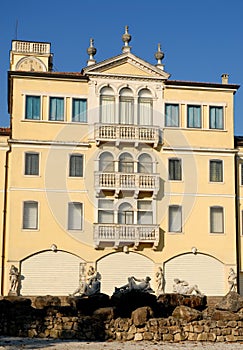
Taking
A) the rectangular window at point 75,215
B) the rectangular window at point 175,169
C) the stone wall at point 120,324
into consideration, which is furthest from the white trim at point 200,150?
the stone wall at point 120,324

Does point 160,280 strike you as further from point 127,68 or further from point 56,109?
point 127,68

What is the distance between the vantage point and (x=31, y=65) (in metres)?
49.8

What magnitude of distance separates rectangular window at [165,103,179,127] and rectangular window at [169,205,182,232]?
550cm

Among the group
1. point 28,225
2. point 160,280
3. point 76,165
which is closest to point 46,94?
point 76,165

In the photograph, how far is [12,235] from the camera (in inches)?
1663

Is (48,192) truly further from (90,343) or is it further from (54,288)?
(90,343)

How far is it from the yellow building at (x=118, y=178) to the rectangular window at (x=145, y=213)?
0.06m

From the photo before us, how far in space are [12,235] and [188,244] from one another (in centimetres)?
1114

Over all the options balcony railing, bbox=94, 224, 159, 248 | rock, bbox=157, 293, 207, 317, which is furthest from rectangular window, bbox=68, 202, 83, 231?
rock, bbox=157, 293, 207, 317

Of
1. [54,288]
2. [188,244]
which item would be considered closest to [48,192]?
[54,288]

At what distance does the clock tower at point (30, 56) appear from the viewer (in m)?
49.6

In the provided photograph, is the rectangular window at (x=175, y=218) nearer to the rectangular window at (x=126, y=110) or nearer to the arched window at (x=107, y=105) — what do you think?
the rectangular window at (x=126, y=110)

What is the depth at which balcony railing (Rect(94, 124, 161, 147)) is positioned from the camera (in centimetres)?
4381

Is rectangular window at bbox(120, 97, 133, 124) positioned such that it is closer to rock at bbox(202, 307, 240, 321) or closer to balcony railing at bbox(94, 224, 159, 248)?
balcony railing at bbox(94, 224, 159, 248)
